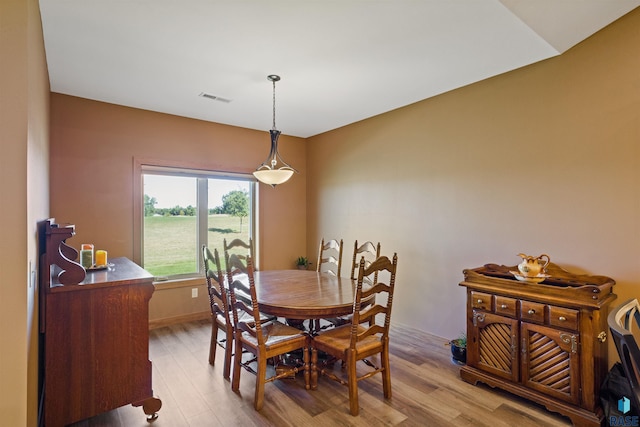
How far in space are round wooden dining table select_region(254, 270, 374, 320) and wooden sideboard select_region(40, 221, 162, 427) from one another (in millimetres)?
861

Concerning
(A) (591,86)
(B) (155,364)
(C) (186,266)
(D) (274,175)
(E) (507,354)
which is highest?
(A) (591,86)

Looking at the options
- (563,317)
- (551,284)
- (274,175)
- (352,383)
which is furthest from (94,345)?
(551,284)

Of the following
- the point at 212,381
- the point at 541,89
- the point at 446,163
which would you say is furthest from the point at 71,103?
the point at 541,89

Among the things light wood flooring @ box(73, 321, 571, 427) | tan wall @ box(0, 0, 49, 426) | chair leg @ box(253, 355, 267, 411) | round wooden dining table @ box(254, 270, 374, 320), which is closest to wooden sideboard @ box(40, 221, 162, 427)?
light wood flooring @ box(73, 321, 571, 427)

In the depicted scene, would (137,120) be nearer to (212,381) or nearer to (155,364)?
(155,364)

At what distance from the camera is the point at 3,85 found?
4.94 feet

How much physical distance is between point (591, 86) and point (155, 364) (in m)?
4.30

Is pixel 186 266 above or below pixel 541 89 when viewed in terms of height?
below

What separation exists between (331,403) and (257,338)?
2.38 feet

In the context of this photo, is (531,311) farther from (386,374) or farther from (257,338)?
(257,338)

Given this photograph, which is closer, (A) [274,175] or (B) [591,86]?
(B) [591,86]

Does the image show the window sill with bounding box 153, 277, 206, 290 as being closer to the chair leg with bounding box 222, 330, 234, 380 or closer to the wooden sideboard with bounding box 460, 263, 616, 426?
the chair leg with bounding box 222, 330, 234, 380

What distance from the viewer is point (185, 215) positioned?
4371 millimetres

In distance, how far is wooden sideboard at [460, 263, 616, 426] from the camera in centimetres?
212
